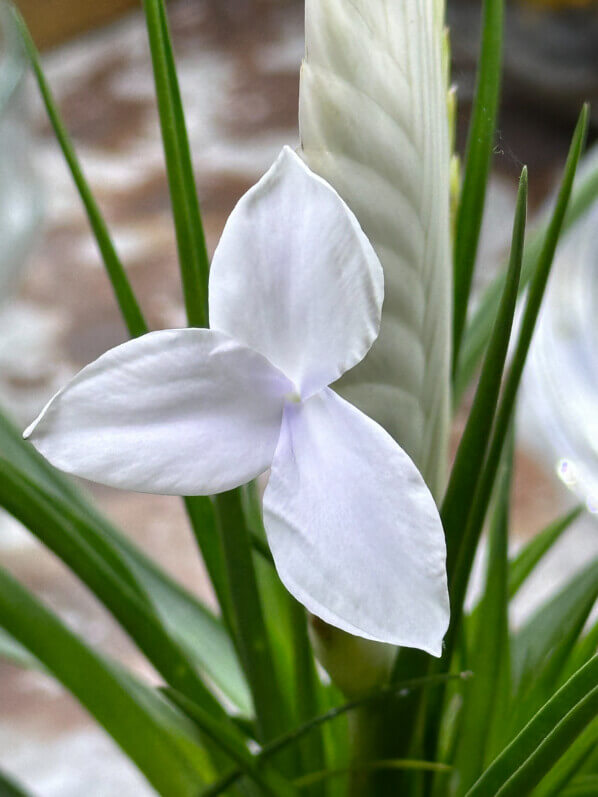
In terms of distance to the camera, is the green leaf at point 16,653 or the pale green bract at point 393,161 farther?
the green leaf at point 16,653

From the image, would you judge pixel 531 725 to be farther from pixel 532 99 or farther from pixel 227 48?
pixel 227 48

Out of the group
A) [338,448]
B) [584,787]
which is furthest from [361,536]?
[584,787]

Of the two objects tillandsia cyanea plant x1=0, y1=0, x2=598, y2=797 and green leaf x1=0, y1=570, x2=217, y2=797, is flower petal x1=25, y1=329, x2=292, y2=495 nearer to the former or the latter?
tillandsia cyanea plant x1=0, y1=0, x2=598, y2=797

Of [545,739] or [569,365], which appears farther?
[569,365]

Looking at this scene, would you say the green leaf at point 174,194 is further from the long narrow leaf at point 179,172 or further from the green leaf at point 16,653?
the green leaf at point 16,653

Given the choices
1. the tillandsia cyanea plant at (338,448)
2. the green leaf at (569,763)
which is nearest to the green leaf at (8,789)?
the tillandsia cyanea plant at (338,448)

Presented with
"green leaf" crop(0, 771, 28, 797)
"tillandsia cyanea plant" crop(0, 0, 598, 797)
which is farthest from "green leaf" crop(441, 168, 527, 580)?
"green leaf" crop(0, 771, 28, 797)

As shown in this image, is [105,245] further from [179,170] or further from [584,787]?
[584,787]
